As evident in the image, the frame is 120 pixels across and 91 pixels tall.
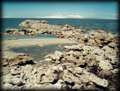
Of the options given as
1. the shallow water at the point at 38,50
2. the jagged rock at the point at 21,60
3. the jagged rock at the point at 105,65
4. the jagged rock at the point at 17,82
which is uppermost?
the shallow water at the point at 38,50

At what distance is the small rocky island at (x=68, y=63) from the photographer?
3773mm

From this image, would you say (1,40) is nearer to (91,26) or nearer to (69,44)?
(69,44)

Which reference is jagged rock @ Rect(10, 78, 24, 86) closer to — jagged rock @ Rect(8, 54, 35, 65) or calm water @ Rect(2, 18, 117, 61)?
jagged rock @ Rect(8, 54, 35, 65)

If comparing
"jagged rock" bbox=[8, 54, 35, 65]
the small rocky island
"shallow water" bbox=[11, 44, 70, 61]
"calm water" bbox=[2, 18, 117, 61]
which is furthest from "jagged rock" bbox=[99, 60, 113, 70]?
"jagged rock" bbox=[8, 54, 35, 65]

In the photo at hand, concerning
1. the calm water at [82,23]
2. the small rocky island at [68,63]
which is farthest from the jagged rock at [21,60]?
the calm water at [82,23]

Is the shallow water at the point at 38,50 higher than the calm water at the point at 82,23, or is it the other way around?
the calm water at the point at 82,23

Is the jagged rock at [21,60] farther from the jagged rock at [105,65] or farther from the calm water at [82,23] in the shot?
the jagged rock at [105,65]

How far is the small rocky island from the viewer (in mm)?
3773

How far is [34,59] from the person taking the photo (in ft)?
12.5

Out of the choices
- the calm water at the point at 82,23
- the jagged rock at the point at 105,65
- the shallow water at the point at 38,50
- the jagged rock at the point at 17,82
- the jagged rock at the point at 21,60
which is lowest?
the jagged rock at the point at 17,82

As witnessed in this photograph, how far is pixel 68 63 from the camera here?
12.6 feet

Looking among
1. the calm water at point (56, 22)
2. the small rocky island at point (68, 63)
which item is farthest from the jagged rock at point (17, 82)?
the calm water at point (56, 22)

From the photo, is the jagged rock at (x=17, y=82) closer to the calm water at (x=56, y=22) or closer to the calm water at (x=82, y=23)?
the calm water at (x=56, y=22)

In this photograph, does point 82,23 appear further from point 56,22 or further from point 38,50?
point 38,50
